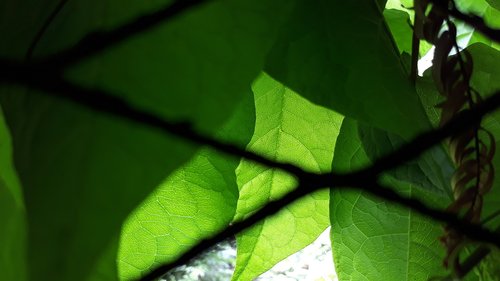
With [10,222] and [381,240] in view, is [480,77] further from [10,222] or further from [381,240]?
[10,222]

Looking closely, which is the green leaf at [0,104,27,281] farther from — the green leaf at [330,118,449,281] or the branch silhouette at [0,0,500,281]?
the green leaf at [330,118,449,281]

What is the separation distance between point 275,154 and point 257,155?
16 centimetres

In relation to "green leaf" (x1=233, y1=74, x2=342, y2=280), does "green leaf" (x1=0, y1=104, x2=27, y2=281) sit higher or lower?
higher

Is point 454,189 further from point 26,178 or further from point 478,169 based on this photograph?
point 26,178

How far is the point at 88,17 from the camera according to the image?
0.14 metres

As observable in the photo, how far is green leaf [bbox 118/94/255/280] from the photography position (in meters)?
0.21

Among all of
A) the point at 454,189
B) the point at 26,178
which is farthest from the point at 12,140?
A: the point at 454,189

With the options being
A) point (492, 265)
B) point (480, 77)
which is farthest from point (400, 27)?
point (492, 265)

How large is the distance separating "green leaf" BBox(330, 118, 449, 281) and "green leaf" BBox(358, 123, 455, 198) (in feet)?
0.13

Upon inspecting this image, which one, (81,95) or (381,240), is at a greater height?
(81,95)

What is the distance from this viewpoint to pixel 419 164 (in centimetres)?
21

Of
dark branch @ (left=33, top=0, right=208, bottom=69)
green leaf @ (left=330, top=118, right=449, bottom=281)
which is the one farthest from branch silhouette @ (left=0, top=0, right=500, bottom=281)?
green leaf @ (left=330, top=118, right=449, bottom=281)

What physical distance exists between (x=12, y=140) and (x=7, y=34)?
0.10 feet

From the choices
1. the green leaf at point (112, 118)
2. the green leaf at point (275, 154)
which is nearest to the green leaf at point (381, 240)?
the green leaf at point (275, 154)
